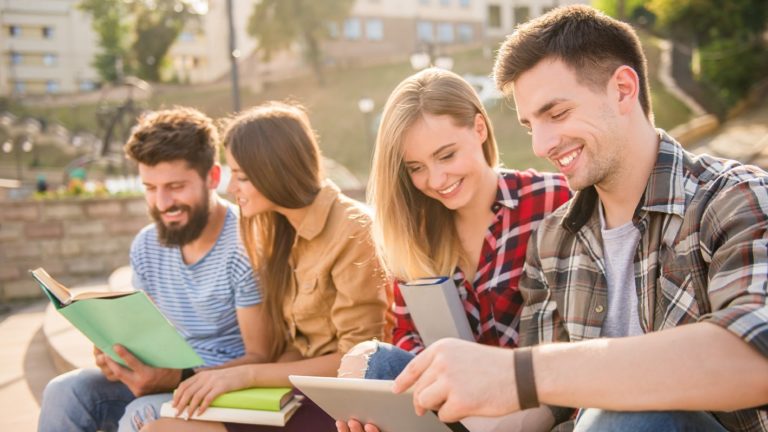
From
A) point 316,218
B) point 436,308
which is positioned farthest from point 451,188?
point 316,218

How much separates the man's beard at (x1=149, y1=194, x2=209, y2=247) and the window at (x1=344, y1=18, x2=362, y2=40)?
1682 inches

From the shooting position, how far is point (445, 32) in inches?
1863

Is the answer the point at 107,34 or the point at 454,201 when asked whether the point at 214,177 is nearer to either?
the point at 454,201

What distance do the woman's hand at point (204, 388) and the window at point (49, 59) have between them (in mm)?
48093

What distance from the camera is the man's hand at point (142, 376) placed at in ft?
8.21

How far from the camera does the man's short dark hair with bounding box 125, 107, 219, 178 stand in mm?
3053

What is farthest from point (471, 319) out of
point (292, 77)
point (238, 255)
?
point (292, 77)

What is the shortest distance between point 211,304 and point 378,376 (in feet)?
3.91

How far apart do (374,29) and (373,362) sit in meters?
45.4

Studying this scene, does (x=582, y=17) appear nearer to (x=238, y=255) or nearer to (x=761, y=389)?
(x=761, y=389)

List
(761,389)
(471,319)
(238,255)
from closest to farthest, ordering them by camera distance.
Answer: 1. (761,389)
2. (471,319)
3. (238,255)

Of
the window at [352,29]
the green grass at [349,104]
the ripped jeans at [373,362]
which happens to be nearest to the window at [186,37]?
the window at [352,29]

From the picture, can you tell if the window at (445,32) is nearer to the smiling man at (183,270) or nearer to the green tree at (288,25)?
the green tree at (288,25)

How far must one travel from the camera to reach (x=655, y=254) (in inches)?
68.0
